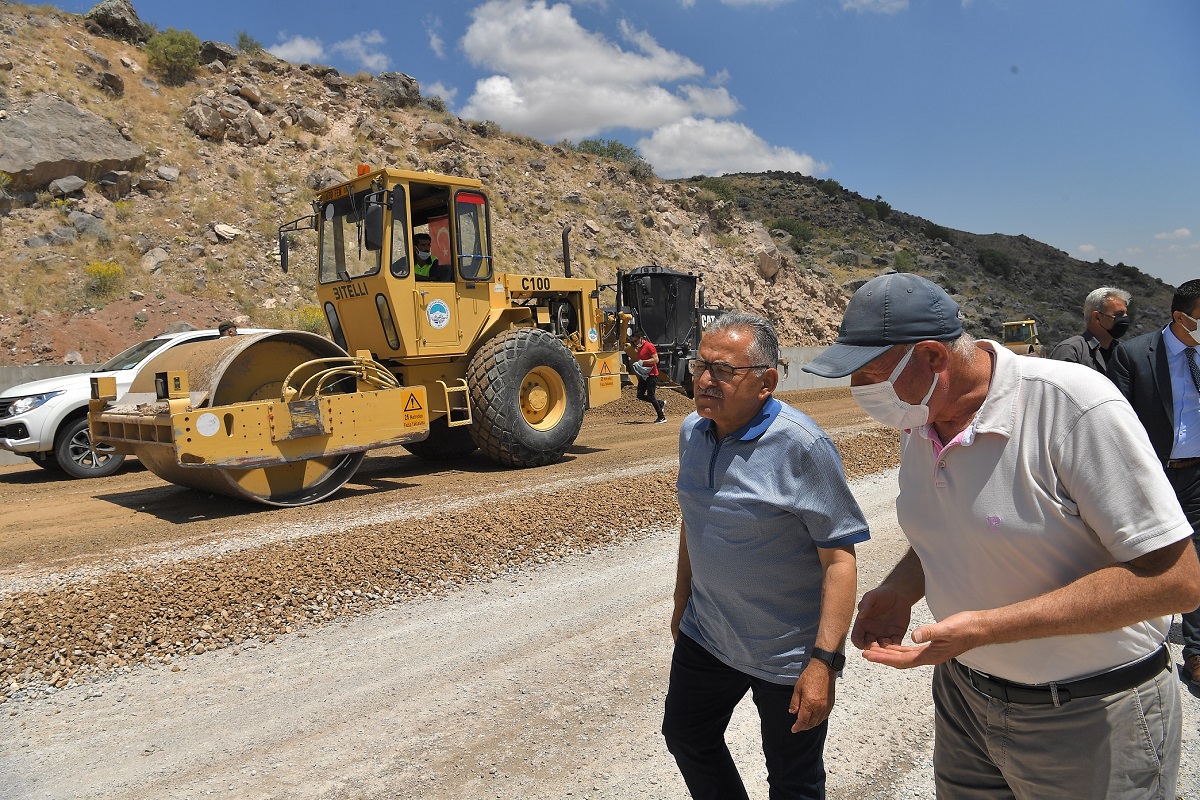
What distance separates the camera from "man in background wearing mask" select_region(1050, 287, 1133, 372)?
4520 mm

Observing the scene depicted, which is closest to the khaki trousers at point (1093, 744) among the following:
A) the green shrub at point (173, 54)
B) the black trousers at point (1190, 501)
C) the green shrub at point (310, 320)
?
the black trousers at point (1190, 501)

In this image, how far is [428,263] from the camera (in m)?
9.60

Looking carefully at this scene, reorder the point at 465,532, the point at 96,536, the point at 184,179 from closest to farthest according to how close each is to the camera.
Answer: the point at 465,532 → the point at 96,536 → the point at 184,179

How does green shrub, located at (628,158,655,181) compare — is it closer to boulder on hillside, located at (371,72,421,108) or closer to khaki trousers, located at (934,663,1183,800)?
boulder on hillside, located at (371,72,421,108)

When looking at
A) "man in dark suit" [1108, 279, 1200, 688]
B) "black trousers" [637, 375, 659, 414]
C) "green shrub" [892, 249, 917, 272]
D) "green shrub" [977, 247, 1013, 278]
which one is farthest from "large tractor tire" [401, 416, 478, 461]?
"green shrub" [977, 247, 1013, 278]

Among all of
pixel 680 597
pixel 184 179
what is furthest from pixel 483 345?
pixel 184 179

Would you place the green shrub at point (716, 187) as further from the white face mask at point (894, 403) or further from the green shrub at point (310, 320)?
the white face mask at point (894, 403)

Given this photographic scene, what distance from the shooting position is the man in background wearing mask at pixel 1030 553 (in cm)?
163

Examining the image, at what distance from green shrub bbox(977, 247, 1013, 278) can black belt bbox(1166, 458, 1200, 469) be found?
5767 centimetres

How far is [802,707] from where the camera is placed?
7.36 feet

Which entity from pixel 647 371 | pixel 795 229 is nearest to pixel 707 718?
pixel 647 371

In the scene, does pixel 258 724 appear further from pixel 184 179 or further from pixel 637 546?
pixel 184 179

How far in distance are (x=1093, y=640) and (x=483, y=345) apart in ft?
28.6

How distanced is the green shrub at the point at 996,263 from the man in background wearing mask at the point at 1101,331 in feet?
187
